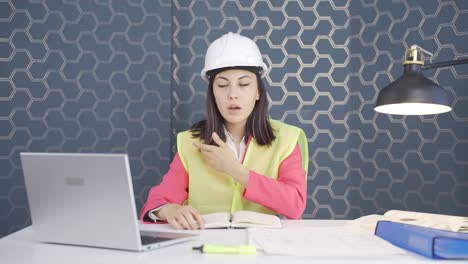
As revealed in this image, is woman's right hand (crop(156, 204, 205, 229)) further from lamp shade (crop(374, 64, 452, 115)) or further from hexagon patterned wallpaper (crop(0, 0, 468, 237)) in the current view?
hexagon patterned wallpaper (crop(0, 0, 468, 237))

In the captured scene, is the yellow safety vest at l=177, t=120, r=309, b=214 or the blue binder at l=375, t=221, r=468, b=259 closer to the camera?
the blue binder at l=375, t=221, r=468, b=259

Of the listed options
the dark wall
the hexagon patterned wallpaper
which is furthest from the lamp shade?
the dark wall

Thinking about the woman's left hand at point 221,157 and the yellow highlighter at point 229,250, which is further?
the woman's left hand at point 221,157

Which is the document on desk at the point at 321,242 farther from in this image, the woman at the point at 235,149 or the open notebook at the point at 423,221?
the woman at the point at 235,149

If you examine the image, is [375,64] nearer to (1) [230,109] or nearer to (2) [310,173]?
(2) [310,173]

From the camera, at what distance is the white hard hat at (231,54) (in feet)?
6.10

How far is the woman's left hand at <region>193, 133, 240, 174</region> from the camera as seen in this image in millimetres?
1708

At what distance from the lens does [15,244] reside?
1147mm

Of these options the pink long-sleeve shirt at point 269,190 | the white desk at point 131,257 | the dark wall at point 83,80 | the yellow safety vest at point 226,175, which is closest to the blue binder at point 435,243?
the white desk at point 131,257

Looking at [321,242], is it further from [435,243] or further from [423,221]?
[423,221]

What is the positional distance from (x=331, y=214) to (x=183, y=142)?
1156mm

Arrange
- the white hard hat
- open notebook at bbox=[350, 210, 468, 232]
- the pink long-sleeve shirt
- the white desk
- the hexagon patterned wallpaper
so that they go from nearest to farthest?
the white desk, open notebook at bbox=[350, 210, 468, 232], the pink long-sleeve shirt, the white hard hat, the hexagon patterned wallpaper

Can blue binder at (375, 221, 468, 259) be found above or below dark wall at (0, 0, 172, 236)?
below

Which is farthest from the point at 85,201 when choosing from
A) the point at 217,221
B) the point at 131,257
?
the point at 217,221
